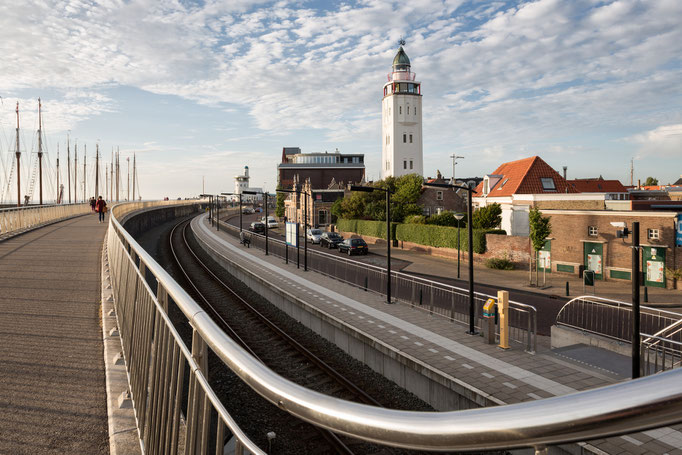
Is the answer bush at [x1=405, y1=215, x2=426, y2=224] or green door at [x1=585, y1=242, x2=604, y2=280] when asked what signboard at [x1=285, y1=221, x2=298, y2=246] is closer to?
green door at [x1=585, y1=242, x2=604, y2=280]

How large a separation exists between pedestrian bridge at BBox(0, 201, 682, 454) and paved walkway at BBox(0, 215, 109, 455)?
0.05 feet

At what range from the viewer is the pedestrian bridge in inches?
46.1

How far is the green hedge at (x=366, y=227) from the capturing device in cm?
4903

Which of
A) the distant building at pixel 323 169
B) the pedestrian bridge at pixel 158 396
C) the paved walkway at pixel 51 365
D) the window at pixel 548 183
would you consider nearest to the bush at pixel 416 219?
the window at pixel 548 183

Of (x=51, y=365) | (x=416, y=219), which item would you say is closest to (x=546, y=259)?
(x=416, y=219)

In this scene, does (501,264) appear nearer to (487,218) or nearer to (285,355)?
(487,218)

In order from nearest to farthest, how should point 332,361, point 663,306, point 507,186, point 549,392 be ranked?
1. point 549,392
2. point 332,361
3. point 663,306
4. point 507,186

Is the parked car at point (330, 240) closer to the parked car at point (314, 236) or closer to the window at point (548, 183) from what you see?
the parked car at point (314, 236)

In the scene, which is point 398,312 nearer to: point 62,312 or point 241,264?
point 62,312

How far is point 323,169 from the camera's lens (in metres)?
142

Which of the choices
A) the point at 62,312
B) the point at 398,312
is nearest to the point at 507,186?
the point at 398,312

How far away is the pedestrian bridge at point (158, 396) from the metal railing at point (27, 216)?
45.6 feet

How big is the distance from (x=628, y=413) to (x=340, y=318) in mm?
15275

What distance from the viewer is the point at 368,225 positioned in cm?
5188
